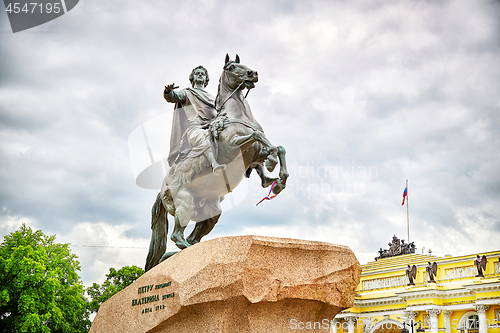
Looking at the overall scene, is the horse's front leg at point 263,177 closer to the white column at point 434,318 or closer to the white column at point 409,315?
the white column at point 434,318

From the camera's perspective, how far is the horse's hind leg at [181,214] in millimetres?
7523

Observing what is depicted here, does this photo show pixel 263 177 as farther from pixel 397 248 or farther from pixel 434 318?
pixel 397 248

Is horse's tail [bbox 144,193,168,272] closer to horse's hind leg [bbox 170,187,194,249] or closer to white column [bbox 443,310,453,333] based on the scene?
horse's hind leg [bbox 170,187,194,249]

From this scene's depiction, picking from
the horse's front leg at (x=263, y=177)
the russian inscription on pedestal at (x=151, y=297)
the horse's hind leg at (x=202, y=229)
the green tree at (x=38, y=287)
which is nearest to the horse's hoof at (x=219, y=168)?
the horse's front leg at (x=263, y=177)

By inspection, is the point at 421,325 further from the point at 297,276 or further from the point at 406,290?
the point at 297,276

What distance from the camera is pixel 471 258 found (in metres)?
29.8

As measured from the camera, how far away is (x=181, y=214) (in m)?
7.52

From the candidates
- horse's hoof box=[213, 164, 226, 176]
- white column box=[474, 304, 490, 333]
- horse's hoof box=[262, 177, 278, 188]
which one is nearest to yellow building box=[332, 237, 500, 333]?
white column box=[474, 304, 490, 333]

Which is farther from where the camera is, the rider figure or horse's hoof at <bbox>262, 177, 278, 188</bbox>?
the rider figure

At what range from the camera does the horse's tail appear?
8648mm

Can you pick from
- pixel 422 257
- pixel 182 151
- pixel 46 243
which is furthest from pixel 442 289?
pixel 182 151

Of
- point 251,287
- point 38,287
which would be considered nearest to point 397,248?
point 38,287

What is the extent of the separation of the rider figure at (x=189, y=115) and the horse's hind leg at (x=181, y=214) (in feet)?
2.18

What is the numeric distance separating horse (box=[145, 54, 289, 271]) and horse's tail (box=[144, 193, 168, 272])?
→ 0.73 metres
